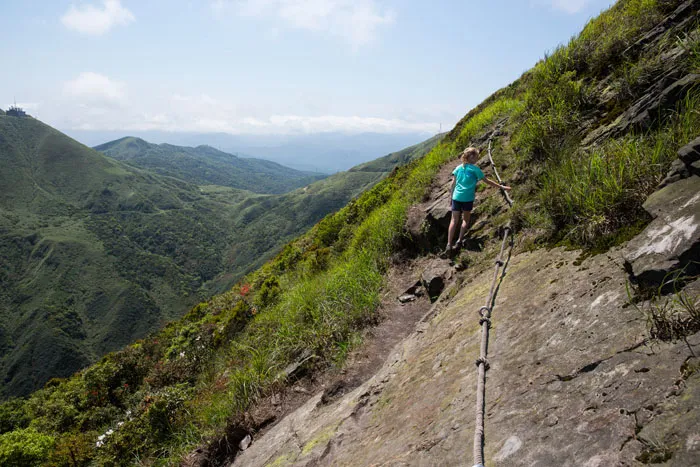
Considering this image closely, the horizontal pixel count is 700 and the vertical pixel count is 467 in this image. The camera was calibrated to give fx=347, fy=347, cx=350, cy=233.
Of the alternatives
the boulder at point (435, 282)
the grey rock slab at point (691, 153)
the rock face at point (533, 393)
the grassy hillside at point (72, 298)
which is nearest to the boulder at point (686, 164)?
the grey rock slab at point (691, 153)

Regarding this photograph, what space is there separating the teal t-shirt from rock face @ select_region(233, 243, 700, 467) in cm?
241

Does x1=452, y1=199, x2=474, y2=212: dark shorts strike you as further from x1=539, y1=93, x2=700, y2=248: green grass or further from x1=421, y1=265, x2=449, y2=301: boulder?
x1=539, y1=93, x2=700, y2=248: green grass

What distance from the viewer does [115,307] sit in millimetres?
146250

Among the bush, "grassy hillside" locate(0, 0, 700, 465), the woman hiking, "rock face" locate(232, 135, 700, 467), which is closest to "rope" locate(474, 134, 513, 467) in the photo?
"rock face" locate(232, 135, 700, 467)

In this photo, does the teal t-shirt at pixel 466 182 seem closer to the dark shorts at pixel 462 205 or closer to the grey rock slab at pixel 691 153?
the dark shorts at pixel 462 205

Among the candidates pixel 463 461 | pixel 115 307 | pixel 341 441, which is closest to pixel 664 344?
pixel 463 461

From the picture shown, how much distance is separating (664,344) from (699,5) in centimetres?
691

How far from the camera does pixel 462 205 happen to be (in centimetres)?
713

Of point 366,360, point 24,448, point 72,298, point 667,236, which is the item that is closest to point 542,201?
point 667,236

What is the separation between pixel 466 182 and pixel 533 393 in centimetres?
516

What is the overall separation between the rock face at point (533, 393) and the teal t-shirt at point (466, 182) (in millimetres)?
2409

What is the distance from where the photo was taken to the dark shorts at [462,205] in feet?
23.1

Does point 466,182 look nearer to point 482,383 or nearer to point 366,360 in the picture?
point 366,360

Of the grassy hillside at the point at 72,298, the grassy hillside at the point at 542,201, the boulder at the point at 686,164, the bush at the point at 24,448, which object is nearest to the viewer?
the boulder at the point at 686,164
